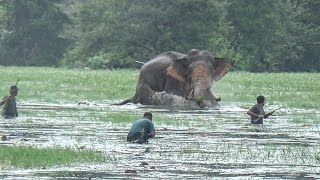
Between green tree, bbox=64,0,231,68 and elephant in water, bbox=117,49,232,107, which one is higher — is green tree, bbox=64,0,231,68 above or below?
above

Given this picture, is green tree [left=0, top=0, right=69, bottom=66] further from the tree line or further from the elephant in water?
the elephant in water

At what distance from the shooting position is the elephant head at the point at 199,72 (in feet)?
98.0

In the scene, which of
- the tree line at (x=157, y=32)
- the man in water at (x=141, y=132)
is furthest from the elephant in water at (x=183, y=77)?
the tree line at (x=157, y=32)

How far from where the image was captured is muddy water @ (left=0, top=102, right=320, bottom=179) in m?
15.0

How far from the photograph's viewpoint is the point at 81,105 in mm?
29719

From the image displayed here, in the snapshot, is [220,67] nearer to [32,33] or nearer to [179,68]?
[179,68]

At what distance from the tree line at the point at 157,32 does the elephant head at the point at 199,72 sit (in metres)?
33.9

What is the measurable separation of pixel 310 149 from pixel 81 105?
480 inches

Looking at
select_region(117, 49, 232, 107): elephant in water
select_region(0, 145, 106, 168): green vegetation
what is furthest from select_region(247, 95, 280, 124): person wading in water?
select_region(0, 145, 106, 168): green vegetation

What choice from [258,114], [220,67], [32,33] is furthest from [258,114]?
[32,33]

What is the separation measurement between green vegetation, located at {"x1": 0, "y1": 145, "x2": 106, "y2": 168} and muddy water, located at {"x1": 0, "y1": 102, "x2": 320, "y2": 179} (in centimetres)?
29

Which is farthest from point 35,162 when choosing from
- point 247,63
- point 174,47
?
point 247,63

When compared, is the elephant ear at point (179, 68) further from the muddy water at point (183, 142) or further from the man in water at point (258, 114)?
the man in water at point (258, 114)

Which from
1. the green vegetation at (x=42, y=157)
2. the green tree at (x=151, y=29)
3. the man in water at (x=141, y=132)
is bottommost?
the green vegetation at (x=42, y=157)
